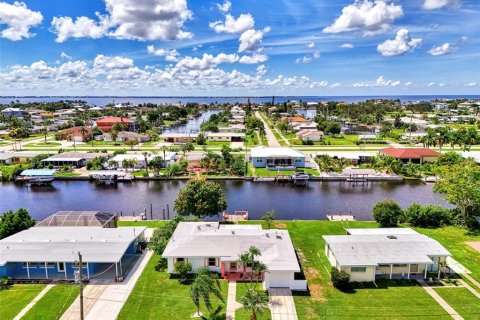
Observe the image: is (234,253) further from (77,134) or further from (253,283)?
(77,134)

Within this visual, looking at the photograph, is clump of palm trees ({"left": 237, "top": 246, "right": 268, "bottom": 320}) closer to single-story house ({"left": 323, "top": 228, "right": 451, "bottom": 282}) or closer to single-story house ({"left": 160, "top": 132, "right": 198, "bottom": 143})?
single-story house ({"left": 323, "top": 228, "right": 451, "bottom": 282})

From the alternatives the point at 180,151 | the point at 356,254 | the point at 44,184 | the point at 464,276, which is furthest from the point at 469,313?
the point at 180,151

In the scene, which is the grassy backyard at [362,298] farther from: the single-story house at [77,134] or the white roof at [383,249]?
the single-story house at [77,134]

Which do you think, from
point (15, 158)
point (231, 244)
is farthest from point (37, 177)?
point (231, 244)

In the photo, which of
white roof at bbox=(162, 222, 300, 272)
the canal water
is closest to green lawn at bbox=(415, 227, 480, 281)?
the canal water

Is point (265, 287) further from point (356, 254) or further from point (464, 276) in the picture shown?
point (464, 276)

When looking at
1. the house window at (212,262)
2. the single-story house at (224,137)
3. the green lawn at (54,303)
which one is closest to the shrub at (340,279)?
the house window at (212,262)
